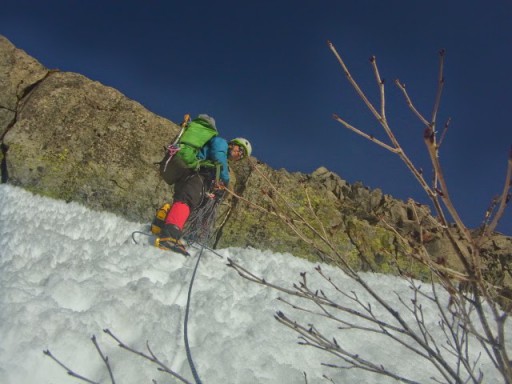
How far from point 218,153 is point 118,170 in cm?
225

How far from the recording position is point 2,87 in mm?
9086

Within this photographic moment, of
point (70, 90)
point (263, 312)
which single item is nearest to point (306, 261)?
point (263, 312)

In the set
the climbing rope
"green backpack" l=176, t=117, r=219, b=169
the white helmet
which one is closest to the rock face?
the climbing rope

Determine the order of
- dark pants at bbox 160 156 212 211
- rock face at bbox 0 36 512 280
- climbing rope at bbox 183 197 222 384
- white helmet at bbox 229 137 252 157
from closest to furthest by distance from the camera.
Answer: dark pants at bbox 160 156 212 211, climbing rope at bbox 183 197 222 384, rock face at bbox 0 36 512 280, white helmet at bbox 229 137 252 157

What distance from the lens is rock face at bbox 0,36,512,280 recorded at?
25.0 ft

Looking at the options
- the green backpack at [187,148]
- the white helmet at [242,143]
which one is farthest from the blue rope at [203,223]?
the white helmet at [242,143]

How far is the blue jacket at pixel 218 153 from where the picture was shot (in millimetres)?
7164

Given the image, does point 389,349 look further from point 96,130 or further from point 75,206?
point 96,130

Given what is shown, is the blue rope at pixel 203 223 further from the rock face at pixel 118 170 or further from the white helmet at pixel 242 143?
the white helmet at pixel 242 143

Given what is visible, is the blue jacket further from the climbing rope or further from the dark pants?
the climbing rope

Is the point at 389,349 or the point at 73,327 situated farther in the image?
the point at 389,349

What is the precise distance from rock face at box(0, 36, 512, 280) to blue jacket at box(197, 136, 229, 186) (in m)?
0.84

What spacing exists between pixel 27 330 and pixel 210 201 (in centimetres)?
462

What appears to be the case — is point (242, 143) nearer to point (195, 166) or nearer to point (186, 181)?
point (195, 166)
